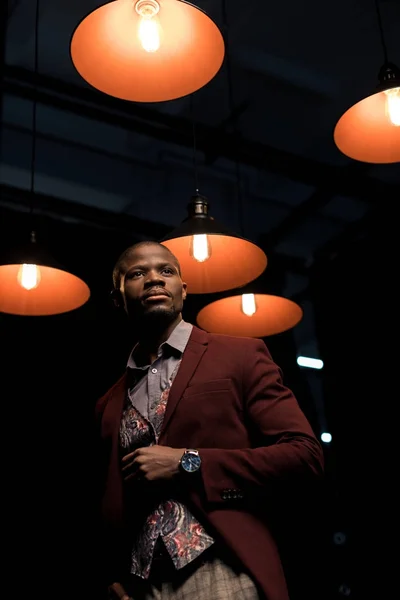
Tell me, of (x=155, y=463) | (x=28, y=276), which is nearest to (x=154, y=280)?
(x=155, y=463)

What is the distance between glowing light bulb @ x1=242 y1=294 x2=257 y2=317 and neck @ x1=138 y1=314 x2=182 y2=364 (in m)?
1.73

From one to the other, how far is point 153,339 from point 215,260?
1.18 meters

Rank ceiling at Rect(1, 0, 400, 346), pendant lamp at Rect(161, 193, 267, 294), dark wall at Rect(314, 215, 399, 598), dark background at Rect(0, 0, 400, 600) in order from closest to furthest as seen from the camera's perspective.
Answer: pendant lamp at Rect(161, 193, 267, 294), dark background at Rect(0, 0, 400, 600), ceiling at Rect(1, 0, 400, 346), dark wall at Rect(314, 215, 399, 598)

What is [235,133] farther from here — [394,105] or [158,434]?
[158,434]

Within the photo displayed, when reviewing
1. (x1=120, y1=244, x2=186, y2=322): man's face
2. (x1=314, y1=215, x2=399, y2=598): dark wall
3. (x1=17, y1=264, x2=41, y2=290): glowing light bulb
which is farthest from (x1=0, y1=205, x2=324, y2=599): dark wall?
(x1=120, y1=244, x2=186, y2=322): man's face

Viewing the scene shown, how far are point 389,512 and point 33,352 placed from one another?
248cm

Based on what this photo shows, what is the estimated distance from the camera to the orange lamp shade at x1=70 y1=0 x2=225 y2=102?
8.08ft

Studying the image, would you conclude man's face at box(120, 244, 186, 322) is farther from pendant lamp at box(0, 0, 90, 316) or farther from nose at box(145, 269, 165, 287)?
pendant lamp at box(0, 0, 90, 316)

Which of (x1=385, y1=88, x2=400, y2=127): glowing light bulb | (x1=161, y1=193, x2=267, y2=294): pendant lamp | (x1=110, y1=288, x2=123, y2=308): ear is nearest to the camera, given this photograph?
(x1=110, y1=288, x2=123, y2=308): ear

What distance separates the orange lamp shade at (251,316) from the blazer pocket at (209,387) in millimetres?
2011

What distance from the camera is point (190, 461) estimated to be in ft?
5.73

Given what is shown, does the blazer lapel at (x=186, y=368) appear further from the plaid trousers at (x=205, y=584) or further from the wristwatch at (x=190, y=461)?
the plaid trousers at (x=205, y=584)

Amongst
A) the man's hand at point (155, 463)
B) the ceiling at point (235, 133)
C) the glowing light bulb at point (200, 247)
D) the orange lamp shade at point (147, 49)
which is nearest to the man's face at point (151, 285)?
the man's hand at point (155, 463)

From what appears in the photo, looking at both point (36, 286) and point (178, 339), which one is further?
point (36, 286)
